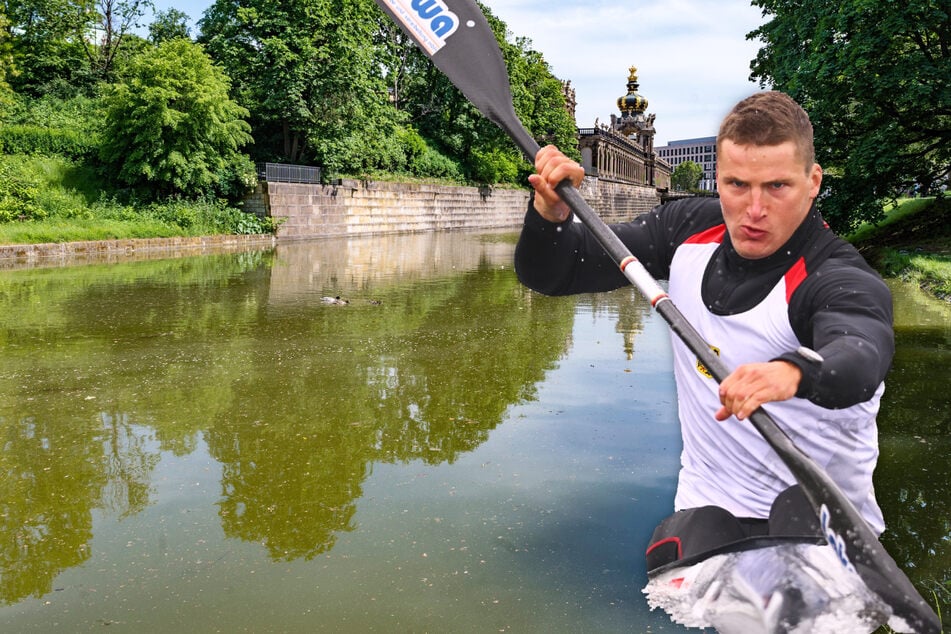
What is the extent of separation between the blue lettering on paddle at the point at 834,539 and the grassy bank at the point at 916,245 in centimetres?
1281

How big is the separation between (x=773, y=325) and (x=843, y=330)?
21 centimetres

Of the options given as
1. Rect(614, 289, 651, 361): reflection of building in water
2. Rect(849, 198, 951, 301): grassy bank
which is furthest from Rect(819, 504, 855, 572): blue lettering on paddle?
Rect(849, 198, 951, 301): grassy bank

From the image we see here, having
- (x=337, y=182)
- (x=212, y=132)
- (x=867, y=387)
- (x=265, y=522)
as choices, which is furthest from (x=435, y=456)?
(x=337, y=182)

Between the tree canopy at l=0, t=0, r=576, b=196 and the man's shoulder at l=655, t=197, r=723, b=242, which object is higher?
the tree canopy at l=0, t=0, r=576, b=196

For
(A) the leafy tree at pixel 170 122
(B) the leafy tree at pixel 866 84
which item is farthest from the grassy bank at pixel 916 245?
(A) the leafy tree at pixel 170 122

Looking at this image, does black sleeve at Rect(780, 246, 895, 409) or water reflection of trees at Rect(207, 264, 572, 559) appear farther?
water reflection of trees at Rect(207, 264, 572, 559)

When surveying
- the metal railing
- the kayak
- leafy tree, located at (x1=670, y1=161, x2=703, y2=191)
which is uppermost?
leafy tree, located at (x1=670, y1=161, x2=703, y2=191)

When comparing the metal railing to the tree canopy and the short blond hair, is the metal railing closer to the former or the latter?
the tree canopy

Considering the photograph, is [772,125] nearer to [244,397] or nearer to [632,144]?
[244,397]

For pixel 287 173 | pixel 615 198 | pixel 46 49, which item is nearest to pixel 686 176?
pixel 615 198

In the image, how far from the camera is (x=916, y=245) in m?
19.5

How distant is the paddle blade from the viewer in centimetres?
266

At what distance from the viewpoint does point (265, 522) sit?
4.26 meters

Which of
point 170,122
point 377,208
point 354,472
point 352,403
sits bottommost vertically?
point 354,472
